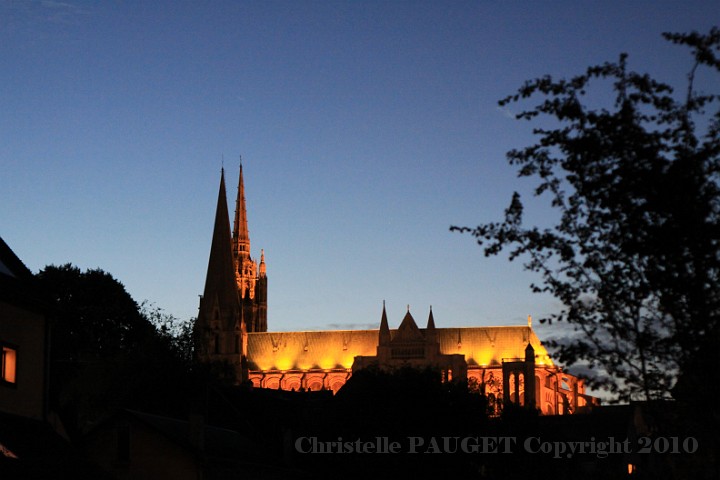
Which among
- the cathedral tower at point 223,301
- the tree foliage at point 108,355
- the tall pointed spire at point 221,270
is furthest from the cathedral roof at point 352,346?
the tree foliage at point 108,355

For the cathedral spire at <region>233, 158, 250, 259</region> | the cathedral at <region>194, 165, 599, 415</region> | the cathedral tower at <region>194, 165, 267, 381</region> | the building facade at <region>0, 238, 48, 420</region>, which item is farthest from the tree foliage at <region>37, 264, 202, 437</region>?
the cathedral spire at <region>233, 158, 250, 259</region>

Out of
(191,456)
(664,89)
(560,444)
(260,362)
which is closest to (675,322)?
(664,89)

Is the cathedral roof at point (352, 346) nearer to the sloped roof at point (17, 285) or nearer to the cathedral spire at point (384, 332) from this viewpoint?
the cathedral spire at point (384, 332)

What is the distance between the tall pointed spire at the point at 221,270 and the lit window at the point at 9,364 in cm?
14569

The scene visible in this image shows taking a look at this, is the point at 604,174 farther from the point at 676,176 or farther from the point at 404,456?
the point at 404,456

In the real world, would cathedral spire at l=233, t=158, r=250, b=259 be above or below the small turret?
above

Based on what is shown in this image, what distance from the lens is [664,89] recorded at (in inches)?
673

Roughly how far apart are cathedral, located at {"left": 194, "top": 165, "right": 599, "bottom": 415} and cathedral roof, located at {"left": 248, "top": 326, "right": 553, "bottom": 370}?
0.46 feet

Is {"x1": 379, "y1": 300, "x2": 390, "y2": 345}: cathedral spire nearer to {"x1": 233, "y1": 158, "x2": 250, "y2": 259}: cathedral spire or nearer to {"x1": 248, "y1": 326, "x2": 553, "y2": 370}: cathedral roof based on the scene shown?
{"x1": 248, "y1": 326, "x2": 553, "y2": 370}: cathedral roof

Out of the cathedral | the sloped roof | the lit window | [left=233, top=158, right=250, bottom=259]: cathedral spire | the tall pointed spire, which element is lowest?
the lit window

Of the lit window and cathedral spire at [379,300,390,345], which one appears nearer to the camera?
the lit window

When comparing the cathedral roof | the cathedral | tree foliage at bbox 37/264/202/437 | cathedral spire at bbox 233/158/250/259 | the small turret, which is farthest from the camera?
cathedral spire at bbox 233/158/250/259

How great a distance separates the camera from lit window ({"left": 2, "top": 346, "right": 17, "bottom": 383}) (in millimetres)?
21812

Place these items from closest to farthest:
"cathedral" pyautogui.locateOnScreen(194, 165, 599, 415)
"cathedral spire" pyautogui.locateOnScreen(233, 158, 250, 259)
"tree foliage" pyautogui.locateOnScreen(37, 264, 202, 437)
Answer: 1. "tree foliage" pyautogui.locateOnScreen(37, 264, 202, 437)
2. "cathedral" pyautogui.locateOnScreen(194, 165, 599, 415)
3. "cathedral spire" pyautogui.locateOnScreen(233, 158, 250, 259)
